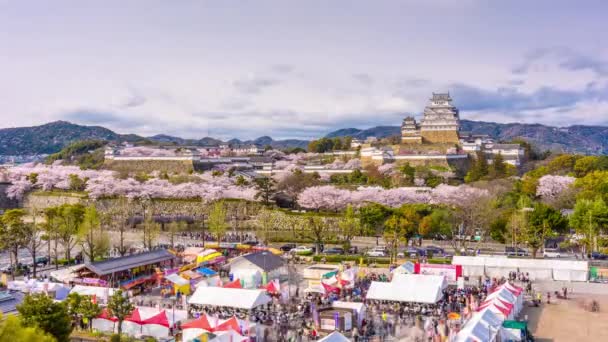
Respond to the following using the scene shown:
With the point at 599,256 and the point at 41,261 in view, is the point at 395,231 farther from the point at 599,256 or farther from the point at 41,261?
the point at 41,261

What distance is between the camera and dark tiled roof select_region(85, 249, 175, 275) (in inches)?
1066

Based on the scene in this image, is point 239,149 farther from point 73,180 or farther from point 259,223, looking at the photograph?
point 259,223

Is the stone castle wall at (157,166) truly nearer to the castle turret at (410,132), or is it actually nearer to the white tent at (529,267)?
the castle turret at (410,132)

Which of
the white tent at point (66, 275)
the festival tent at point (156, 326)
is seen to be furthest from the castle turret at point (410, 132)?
the festival tent at point (156, 326)

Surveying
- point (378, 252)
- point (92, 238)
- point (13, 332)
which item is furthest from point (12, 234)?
point (13, 332)

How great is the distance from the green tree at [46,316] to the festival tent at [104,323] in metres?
3.49

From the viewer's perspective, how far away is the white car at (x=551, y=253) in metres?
34.5

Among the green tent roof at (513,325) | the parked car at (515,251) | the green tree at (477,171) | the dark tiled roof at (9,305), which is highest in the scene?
the green tree at (477,171)

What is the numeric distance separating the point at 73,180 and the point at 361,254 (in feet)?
146

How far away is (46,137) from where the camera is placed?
172 metres

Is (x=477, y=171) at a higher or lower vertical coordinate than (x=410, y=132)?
lower

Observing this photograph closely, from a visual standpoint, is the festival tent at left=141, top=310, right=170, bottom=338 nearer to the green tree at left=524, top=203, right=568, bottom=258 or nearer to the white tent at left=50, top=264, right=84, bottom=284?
the white tent at left=50, top=264, right=84, bottom=284

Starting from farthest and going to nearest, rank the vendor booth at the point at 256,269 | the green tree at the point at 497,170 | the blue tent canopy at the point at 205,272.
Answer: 1. the green tree at the point at 497,170
2. the blue tent canopy at the point at 205,272
3. the vendor booth at the point at 256,269

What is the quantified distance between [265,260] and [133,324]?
34.7 ft
